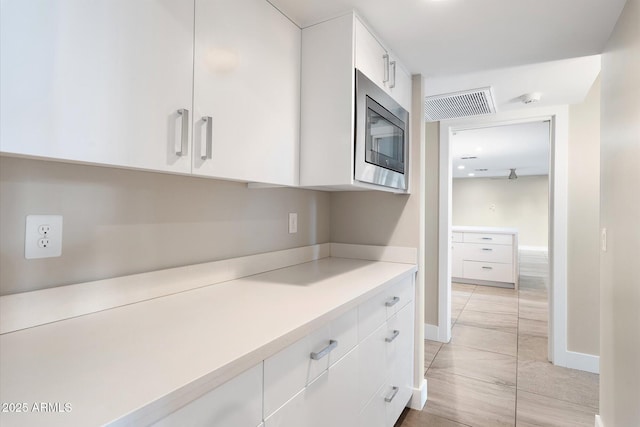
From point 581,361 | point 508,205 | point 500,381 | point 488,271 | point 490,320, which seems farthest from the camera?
point 508,205

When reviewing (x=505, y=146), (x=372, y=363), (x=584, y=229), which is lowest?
(x=372, y=363)

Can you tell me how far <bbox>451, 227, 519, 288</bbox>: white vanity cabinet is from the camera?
16.3 ft

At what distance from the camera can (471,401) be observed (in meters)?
2.08

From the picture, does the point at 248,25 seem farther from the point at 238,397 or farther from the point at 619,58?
the point at 619,58

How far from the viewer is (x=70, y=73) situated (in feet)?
2.41

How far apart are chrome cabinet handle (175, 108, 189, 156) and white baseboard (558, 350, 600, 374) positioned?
10.2 feet

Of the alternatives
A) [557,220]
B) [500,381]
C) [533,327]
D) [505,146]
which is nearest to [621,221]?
[557,220]

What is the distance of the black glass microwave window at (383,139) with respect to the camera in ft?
5.02

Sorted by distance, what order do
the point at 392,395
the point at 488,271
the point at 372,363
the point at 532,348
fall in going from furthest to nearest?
the point at 488,271 → the point at 532,348 → the point at 392,395 → the point at 372,363

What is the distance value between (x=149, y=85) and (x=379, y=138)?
1.06 meters

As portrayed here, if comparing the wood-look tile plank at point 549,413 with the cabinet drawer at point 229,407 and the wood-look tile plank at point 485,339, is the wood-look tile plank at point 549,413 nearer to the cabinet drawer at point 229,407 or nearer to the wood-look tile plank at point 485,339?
the wood-look tile plank at point 485,339

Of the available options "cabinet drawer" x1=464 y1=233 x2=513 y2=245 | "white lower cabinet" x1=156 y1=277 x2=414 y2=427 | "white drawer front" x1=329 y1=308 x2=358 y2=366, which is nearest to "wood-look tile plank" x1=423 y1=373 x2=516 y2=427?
"white lower cabinet" x1=156 y1=277 x2=414 y2=427

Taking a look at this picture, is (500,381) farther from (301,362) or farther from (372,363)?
(301,362)

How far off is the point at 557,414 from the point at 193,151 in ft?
8.17
